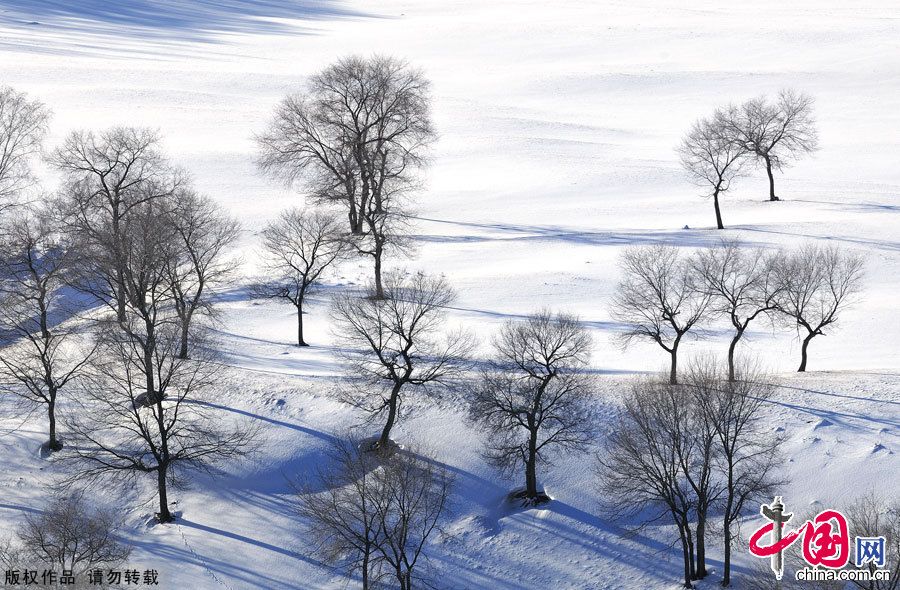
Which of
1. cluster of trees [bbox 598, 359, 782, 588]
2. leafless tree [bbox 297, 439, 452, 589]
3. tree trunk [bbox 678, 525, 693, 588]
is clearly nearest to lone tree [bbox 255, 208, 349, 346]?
leafless tree [bbox 297, 439, 452, 589]

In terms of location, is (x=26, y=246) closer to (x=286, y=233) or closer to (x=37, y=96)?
(x=286, y=233)

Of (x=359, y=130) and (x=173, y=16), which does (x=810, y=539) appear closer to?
(x=359, y=130)

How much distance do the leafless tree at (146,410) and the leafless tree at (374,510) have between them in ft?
11.9

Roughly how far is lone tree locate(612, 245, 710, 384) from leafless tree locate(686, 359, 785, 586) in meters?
2.85

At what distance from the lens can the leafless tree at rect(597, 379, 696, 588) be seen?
2591 cm

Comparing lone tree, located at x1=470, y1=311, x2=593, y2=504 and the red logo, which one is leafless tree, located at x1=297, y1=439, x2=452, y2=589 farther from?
the red logo

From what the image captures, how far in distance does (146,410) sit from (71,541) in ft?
25.6

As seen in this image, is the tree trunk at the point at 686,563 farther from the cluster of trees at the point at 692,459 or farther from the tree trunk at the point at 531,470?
the tree trunk at the point at 531,470

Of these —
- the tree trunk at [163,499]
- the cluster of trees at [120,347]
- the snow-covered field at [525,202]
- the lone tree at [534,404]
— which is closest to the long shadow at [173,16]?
the snow-covered field at [525,202]

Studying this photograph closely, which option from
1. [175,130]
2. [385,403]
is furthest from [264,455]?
[175,130]

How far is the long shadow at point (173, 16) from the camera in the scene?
135 meters

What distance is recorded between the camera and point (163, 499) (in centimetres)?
2914

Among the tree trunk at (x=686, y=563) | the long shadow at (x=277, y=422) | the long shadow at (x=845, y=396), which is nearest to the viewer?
the tree trunk at (x=686, y=563)

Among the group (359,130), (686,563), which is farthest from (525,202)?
(686,563)
